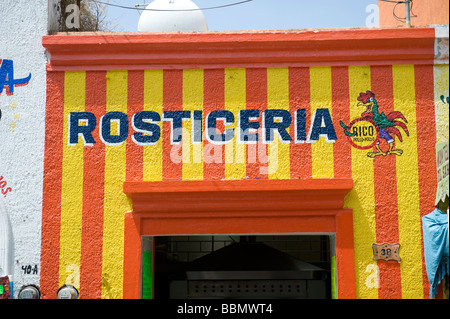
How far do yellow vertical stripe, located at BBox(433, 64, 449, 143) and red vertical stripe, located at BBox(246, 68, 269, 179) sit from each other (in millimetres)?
1870

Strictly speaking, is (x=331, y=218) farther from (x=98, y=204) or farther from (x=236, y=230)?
(x=98, y=204)

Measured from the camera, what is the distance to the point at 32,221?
23.2 feet

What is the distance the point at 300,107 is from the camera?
7.12 m

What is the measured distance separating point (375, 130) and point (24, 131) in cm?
388

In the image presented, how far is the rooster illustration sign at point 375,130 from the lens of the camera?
276 inches

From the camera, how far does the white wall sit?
703cm

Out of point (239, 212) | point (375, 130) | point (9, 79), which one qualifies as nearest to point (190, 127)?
point (239, 212)

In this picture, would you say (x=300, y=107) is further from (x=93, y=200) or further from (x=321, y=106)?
(x=93, y=200)

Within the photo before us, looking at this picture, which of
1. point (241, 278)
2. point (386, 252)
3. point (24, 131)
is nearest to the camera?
point (386, 252)

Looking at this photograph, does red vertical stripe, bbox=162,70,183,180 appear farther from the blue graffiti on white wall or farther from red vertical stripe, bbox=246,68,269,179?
the blue graffiti on white wall

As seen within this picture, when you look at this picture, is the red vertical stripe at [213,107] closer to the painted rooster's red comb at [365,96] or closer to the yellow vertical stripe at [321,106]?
the yellow vertical stripe at [321,106]

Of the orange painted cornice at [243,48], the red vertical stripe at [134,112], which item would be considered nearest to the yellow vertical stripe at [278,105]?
the orange painted cornice at [243,48]

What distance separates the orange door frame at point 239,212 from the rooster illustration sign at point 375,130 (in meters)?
0.52

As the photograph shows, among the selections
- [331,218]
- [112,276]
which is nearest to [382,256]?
[331,218]
